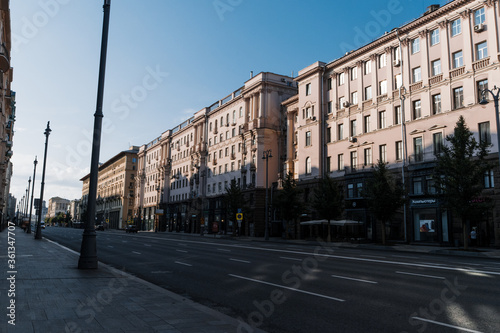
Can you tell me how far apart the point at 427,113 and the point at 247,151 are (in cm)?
2917

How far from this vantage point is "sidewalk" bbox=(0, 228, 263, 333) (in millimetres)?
5652

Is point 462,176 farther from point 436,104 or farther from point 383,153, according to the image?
point 383,153

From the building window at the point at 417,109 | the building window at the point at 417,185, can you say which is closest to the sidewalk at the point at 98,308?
→ the building window at the point at 417,185

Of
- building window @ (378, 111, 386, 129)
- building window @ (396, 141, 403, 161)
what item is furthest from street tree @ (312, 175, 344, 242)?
building window @ (378, 111, 386, 129)

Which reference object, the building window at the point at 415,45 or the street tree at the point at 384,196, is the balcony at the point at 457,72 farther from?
the street tree at the point at 384,196

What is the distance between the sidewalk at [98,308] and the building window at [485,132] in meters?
28.1

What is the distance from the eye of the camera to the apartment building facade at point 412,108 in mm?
29594

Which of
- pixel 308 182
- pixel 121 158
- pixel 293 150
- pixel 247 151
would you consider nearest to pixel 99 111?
pixel 308 182

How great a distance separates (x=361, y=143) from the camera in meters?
39.3

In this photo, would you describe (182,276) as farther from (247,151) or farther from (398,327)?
(247,151)

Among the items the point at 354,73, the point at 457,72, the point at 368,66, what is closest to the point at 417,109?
the point at 457,72

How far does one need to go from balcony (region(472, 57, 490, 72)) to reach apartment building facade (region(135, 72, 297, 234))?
92.3 feet

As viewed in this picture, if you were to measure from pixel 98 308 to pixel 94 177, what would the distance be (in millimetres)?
6908

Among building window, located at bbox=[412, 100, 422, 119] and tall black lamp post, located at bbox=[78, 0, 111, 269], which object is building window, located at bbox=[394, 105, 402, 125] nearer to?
building window, located at bbox=[412, 100, 422, 119]
